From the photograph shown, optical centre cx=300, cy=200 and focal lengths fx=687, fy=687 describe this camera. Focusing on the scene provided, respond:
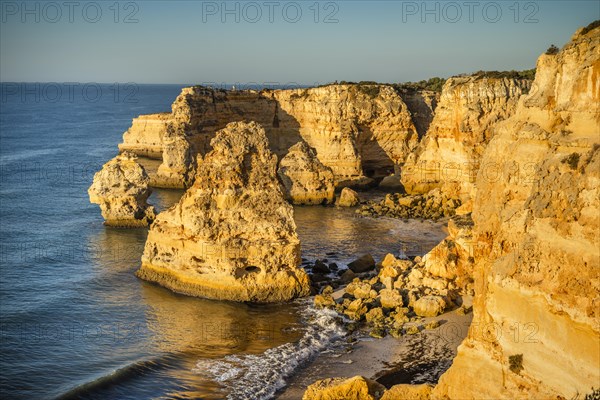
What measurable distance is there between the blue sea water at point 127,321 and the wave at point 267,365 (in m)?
0.04

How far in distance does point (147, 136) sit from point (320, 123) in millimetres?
29004

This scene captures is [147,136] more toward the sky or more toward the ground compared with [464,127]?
more toward the ground

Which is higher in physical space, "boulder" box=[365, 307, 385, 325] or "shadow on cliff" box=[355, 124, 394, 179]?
"shadow on cliff" box=[355, 124, 394, 179]

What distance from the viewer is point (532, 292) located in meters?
14.4

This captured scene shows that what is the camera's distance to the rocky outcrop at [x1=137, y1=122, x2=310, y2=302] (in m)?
31.2

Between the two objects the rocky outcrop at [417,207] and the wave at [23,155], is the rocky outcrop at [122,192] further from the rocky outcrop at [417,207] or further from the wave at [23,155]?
the wave at [23,155]

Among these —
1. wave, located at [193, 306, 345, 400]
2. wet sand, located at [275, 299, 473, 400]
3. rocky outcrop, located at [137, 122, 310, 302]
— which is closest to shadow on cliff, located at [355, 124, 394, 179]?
rocky outcrop, located at [137, 122, 310, 302]

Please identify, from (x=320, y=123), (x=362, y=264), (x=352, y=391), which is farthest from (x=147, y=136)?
(x=352, y=391)

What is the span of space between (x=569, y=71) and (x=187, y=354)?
17010 millimetres

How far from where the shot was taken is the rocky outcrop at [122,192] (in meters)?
45.7

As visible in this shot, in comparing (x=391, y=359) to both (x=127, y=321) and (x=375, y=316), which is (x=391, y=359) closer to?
(x=375, y=316)

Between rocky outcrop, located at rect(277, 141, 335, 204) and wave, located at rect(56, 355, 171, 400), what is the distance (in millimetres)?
31189

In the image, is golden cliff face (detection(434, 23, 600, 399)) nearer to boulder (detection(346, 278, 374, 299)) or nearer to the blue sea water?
the blue sea water

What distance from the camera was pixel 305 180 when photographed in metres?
56.4
